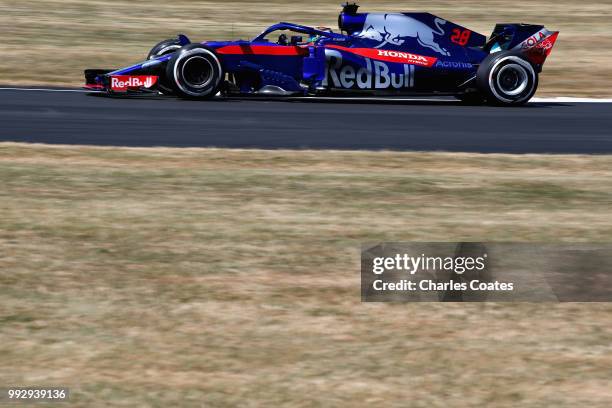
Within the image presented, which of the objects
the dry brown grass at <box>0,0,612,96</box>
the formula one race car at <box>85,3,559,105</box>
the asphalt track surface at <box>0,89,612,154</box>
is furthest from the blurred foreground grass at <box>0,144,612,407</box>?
the dry brown grass at <box>0,0,612,96</box>

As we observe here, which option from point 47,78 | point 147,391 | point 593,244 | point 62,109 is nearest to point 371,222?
point 593,244

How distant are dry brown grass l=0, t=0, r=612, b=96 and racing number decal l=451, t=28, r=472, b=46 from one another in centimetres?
312

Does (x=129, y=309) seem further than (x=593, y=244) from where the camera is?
No

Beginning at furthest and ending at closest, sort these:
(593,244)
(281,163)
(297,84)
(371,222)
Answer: (297,84) < (281,163) < (371,222) < (593,244)

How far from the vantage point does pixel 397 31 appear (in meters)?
16.3

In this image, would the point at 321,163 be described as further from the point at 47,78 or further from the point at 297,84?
the point at 47,78

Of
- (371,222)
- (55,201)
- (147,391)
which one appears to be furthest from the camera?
(55,201)

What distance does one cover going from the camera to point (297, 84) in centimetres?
1595

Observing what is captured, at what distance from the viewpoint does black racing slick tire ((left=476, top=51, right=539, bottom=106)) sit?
16.4 meters

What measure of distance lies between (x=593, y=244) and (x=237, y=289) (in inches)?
103

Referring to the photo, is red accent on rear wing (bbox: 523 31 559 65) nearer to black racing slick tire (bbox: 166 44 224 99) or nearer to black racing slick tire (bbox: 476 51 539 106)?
black racing slick tire (bbox: 476 51 539 106)

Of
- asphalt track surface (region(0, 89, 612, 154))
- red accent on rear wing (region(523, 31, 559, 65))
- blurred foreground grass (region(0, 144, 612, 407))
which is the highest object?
red accent on rear wing (region(523, 31, 559, 65))

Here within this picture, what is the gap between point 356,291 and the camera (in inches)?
262

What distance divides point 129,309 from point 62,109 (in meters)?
9.01
